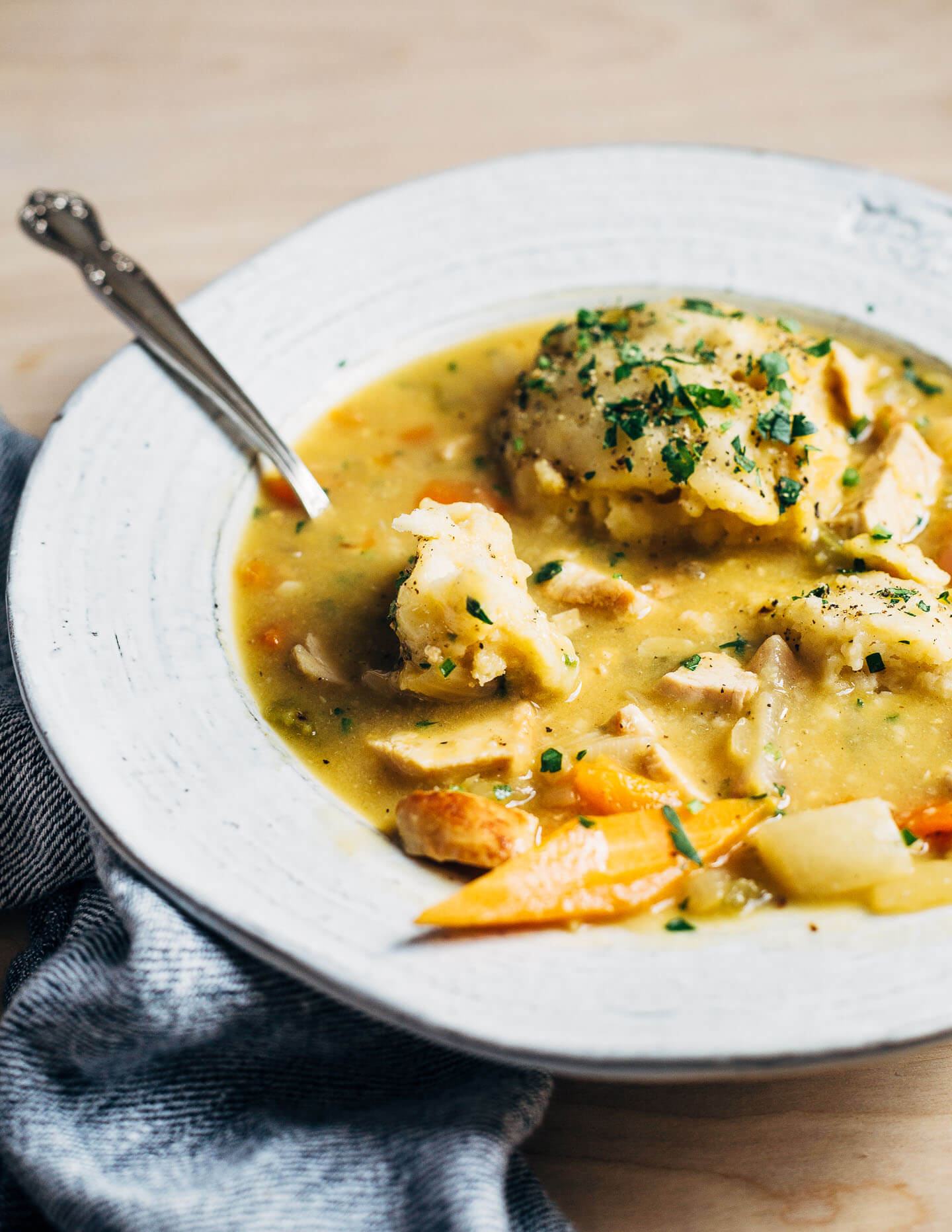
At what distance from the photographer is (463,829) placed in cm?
321

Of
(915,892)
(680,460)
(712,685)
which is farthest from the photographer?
(680,460)

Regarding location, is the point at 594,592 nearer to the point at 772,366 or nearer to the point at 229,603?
the point at 772,366

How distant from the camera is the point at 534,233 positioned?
530cm

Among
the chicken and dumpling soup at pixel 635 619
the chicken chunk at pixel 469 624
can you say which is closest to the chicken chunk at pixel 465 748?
the chicken and dumpling soup at pixel 635 619

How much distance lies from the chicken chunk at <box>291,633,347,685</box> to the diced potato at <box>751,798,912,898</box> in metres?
1.40

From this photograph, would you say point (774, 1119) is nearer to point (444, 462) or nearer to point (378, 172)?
point (444, 462)

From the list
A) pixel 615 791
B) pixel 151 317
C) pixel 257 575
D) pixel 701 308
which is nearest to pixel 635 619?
pixel 615 791

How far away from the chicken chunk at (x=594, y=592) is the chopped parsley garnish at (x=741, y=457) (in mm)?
565

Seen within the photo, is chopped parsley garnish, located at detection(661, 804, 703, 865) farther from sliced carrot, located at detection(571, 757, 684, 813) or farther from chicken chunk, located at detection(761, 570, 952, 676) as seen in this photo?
chicken chunk, located at detection(761, 570, 952, 676)

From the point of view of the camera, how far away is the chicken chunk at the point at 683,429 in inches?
167

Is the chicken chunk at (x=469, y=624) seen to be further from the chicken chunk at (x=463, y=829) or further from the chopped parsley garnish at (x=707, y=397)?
the chopped parsley garnish at (x=707, y=397)

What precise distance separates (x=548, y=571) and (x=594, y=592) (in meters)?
0.22

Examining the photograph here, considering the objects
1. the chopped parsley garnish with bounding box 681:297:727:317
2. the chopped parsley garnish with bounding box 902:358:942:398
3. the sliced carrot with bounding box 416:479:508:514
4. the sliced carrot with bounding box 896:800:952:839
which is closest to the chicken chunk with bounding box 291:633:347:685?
the sliced carrot with bounding box 416:479:508:514

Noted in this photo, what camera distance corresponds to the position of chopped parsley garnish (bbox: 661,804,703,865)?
325cm
